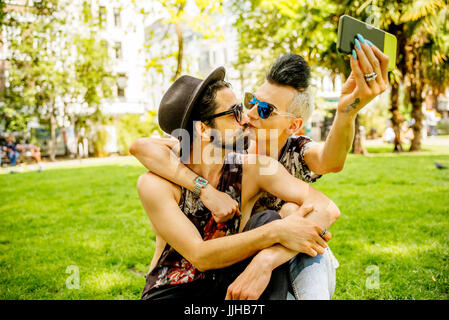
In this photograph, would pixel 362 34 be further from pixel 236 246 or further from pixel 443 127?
pixel 443 127

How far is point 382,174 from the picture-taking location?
33.2 ft

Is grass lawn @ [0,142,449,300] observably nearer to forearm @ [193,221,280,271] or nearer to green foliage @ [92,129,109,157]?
forearm @ [193,221,280,271]

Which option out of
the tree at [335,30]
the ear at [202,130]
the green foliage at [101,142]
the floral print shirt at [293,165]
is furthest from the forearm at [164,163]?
the green foliage at [101,142]

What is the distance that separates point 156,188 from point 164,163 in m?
0.21

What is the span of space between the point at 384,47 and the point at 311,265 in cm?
116

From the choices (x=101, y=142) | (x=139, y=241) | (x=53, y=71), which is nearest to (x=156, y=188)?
(x=139, y=241)

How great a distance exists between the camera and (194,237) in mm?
1938

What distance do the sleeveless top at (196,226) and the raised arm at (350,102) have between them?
54 centimetres

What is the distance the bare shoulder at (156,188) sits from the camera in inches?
81.0

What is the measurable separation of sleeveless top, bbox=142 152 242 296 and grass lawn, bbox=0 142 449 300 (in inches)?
69.7

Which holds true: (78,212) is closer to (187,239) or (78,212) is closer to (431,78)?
(187,239)

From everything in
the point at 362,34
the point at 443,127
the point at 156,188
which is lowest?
the point at 443,127

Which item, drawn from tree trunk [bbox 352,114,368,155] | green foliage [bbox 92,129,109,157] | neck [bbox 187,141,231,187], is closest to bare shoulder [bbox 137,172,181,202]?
neck [bbox 187,141,231,187]
